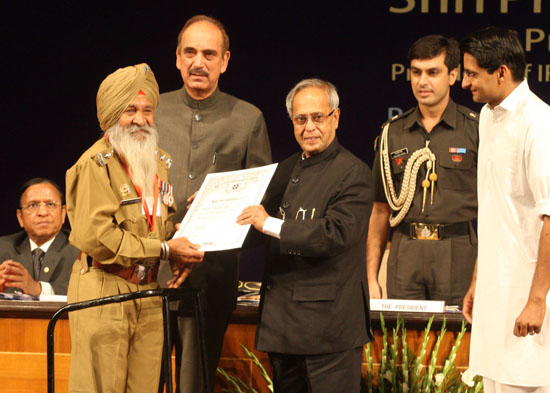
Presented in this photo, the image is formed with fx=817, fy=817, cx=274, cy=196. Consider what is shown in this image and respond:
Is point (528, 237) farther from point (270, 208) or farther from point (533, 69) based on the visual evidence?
point (533, 69)

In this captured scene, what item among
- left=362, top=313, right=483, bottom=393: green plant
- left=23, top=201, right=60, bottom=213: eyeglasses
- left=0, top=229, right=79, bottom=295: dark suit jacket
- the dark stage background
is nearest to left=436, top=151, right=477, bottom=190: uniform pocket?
left=362, top=313, right=483, bottom=393: green plant

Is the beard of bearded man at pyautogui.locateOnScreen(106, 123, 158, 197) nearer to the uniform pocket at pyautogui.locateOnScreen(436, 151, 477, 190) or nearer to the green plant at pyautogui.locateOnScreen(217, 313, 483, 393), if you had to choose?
the green plant at pyautogui.locateOnScreen(217, 313, 483, 393)

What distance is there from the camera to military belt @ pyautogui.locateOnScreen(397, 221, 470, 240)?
12.2ft

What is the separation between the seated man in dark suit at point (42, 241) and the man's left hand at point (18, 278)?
212 millimetres

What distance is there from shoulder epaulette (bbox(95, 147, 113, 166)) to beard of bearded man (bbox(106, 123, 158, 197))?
1.7 inches

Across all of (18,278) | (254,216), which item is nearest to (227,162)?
(254,216)

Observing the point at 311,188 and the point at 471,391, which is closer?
the point at 311,188

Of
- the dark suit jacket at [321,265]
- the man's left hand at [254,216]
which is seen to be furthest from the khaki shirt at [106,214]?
the dark suit jacket at [321,265]

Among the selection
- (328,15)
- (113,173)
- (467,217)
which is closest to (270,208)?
(113,173)

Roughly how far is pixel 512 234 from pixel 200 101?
1406 millimetres

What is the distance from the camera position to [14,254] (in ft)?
14.7

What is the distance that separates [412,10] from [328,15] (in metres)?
0.58

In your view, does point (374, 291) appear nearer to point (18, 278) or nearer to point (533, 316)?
point (533, 316)

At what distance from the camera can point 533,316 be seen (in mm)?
2486
